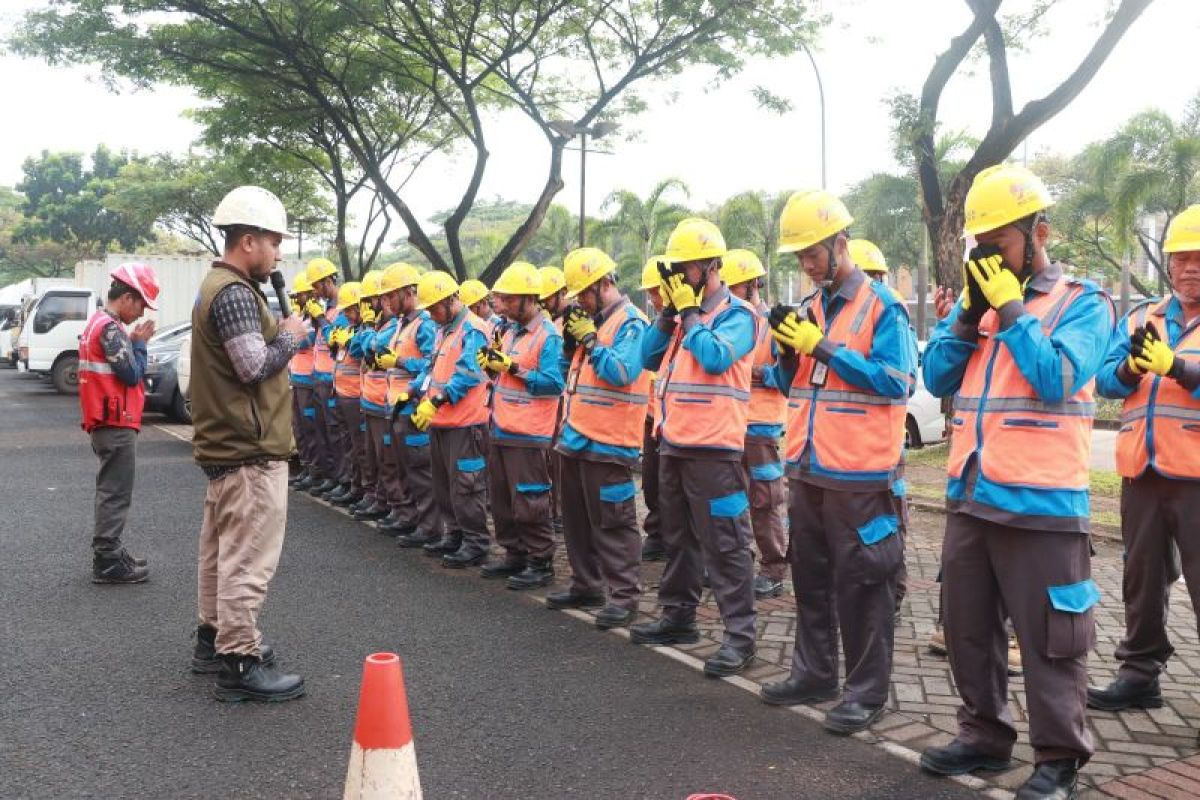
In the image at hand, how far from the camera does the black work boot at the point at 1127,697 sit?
4.63 meters

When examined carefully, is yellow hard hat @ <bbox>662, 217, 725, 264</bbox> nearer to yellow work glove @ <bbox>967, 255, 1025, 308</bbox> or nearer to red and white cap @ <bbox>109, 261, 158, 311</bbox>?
yellow work glove @ <bbox>967, 255, 1025, 308</bbox>

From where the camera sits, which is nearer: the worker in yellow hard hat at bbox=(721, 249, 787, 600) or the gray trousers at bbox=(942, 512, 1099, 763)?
the gray trousers at bbox=(942, 512, 1099, 763)

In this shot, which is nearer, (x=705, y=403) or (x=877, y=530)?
(x=877, y=530)

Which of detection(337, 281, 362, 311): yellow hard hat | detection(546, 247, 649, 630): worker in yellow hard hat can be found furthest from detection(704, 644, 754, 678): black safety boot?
detection(337, 281, 362, 311): yellow hard hat

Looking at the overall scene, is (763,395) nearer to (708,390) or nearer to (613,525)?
(613,525)

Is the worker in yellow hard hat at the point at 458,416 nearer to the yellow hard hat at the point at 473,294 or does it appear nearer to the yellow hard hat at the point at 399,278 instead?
the yellow hard hat at the point at 399,278

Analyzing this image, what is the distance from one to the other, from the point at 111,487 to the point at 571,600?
3067 mm

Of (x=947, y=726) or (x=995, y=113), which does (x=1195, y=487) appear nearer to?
(x=947, y=726)

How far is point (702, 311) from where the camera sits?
17.6 feet

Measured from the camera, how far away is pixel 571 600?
250 inches

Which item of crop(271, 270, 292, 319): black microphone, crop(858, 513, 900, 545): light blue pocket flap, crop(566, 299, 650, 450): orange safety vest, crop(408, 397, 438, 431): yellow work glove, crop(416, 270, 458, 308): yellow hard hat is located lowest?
crop(858, 513, 900, 545): light blue pocket flap

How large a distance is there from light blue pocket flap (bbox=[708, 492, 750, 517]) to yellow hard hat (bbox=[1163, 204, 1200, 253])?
7.21 feet

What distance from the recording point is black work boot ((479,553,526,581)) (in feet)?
23.3

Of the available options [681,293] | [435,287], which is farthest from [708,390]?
[435,287]
